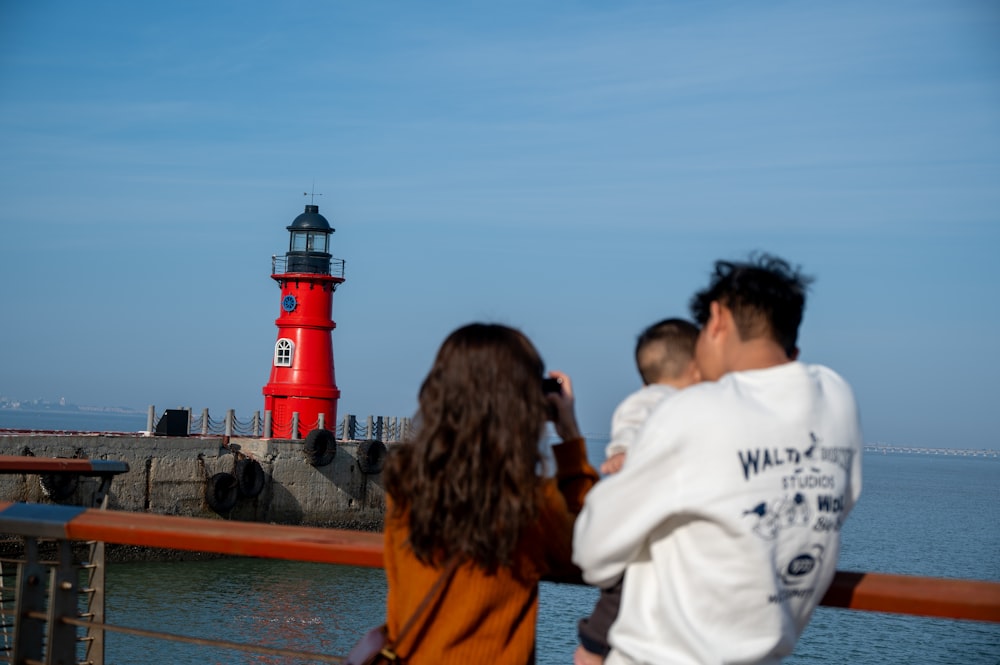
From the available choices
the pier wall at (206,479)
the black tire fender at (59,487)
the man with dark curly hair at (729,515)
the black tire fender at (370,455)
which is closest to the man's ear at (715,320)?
the man with dark curly hair at (729,515)

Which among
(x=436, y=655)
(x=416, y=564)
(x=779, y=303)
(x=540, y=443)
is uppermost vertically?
(x=779, y=303)

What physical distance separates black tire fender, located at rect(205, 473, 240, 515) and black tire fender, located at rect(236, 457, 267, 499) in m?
0.29

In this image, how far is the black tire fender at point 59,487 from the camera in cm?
2031

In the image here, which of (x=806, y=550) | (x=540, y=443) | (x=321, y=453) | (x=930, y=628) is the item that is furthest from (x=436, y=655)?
(x=321, y=453)

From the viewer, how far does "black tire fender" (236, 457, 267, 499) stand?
24672mm

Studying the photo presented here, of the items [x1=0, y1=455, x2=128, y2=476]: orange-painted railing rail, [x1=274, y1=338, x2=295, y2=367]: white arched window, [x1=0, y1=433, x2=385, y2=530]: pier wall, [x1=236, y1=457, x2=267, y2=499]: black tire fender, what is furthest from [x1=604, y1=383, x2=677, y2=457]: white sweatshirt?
[x1=274, y1=338, x2=295, y2=367]: white arched window

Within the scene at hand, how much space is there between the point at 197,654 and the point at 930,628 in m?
14.6

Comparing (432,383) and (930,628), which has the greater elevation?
(432,383)

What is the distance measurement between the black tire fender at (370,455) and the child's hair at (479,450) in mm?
25678

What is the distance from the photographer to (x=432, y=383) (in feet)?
8.25

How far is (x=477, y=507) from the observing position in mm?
2457

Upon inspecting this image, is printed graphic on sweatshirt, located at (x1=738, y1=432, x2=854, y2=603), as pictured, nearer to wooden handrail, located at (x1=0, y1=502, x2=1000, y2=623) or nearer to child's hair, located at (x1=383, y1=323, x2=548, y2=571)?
wooden handrail, located at (x1=0, y1=502, x2=1000, y2=623)

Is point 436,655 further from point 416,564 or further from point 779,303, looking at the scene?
point 779,303

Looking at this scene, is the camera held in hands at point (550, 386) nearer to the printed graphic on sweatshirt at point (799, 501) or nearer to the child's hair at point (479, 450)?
the child's hair at point (479, 450)
